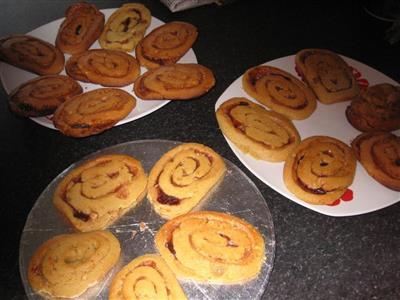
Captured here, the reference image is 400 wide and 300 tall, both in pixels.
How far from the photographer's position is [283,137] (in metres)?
1.24

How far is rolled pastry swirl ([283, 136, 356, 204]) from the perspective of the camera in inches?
43.8

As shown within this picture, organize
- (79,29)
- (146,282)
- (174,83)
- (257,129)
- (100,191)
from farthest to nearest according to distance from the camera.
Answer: (79,29) → (174,83) → (257,129) → (100,191) → (146,282)

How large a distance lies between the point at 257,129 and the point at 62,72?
0.78 meters

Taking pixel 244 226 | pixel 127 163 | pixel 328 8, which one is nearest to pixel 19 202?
pixel 127 163

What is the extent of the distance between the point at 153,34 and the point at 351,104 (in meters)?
0.81

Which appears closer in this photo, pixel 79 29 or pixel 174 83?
pixel 174 83

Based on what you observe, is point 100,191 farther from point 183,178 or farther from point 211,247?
point 211,247

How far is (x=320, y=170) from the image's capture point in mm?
1157

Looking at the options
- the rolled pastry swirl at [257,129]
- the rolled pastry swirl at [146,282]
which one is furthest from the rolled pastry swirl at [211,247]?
the rolled pastry swirl at [257,129]

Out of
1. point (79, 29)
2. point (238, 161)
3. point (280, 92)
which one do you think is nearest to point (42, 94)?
point (79, 29)

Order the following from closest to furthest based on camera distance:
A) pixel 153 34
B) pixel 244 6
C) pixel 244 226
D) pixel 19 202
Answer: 1. pixel 244 226
2. pixel 19 202
3. pixel 153 34
4. pixel 244 6

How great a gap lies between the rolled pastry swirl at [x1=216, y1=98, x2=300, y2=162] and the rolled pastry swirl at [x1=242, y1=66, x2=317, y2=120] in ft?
0.14

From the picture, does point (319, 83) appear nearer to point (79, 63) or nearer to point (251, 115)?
point (251, 115)

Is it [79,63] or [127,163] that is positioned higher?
[79,63]
